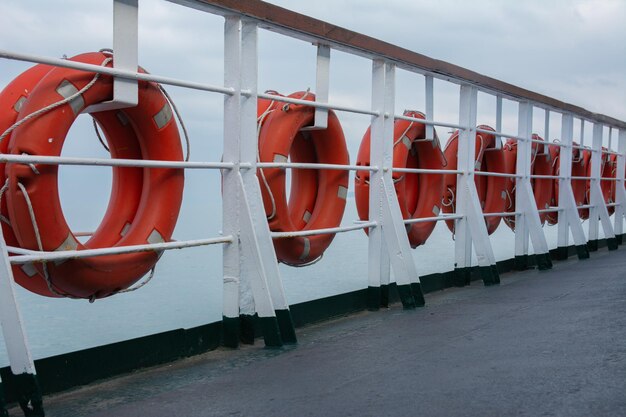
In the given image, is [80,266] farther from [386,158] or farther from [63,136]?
[386,158]

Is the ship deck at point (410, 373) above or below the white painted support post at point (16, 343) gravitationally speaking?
below

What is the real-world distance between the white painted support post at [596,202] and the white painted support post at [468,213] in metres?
3.68

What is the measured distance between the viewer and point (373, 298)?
4.54m

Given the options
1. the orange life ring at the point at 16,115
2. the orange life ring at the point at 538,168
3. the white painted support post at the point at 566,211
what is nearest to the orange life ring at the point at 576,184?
the orange life ring at the point at 538,168

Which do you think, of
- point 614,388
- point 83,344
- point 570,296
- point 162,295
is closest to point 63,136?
point 614,388

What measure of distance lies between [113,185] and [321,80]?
124cm

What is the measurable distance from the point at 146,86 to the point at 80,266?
0.75 meters

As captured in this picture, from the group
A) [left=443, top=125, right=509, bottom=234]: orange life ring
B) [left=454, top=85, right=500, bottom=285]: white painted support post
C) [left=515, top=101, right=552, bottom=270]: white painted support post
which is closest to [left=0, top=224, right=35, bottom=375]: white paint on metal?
[left=454, top=85, right=500, bottom=285]: white painted support post

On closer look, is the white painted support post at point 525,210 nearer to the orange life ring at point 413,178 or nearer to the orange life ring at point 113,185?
the orange life ring at point 413,178

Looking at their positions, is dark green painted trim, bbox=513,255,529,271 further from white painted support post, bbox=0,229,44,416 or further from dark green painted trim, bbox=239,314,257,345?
white painted support post, bbox=0,229,44,416

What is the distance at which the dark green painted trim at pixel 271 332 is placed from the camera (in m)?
3.40

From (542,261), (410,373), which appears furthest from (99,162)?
(542,261)

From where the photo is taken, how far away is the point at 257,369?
9.74 ft

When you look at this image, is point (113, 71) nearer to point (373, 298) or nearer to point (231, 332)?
point (231, 332)
